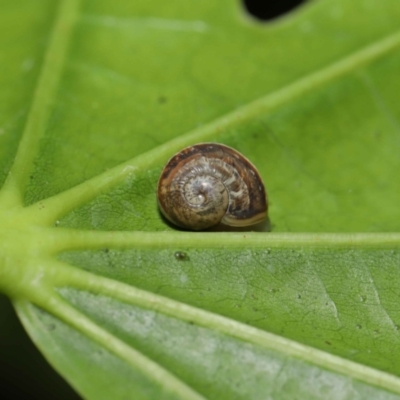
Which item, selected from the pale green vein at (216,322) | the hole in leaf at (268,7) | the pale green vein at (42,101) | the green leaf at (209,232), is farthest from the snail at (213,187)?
the hole in leaf at (268,7)

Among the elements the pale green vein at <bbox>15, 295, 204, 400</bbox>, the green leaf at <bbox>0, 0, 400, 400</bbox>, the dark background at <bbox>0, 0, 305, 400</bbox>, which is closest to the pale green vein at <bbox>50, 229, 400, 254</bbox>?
the green leaf at <bbox>0, 0, 400, 400</bbox>

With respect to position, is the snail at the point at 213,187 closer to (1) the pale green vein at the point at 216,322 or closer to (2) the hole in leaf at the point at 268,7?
(1) the pale green vein at the point at 216,322

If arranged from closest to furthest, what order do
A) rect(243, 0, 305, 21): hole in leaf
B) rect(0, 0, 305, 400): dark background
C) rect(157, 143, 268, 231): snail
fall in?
rect(157, 143, 268, 231): snail, rect(0, 0, 305, 400): dark background, rect(243, 0, 305, 21): hole in leaf

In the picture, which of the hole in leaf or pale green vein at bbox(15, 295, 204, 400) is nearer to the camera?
pale green vein at bbox(15, 295, 204, 400)

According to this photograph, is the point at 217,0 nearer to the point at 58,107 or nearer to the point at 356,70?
the point at 356,70

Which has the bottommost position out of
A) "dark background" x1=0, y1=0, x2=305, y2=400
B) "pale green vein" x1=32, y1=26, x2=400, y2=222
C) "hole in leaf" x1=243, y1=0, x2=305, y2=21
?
"dark background" x1=0, y1=0, x2=305, y2=400

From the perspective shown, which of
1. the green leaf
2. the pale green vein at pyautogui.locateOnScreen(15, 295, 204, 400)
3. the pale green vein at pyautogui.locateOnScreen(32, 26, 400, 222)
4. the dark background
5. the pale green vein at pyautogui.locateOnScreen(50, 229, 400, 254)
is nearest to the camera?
the pale green vein at pyautogui.locateOnScreen(15, 295, 204, 400)

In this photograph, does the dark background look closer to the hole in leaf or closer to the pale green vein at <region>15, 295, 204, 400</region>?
the pale green vein at <region>15, 295, 204, 400</region>

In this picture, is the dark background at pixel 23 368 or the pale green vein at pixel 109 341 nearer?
the pale green vein at pixel 109 341
